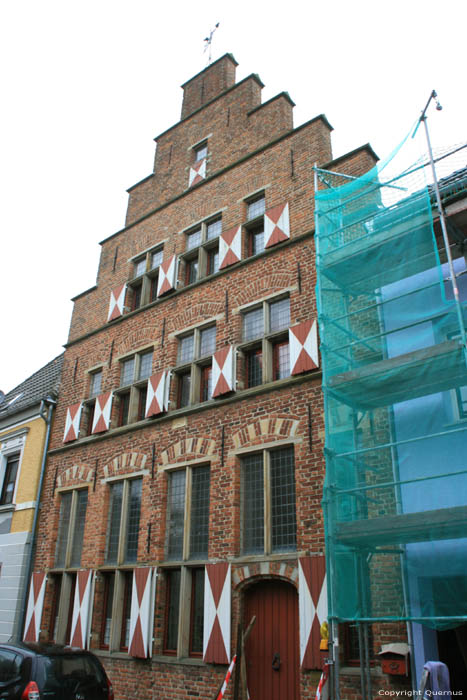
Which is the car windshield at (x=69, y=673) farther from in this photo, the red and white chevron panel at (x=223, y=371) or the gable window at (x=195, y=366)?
the gable window at (x=195, y=366)

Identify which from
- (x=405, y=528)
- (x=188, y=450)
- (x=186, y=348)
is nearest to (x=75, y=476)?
(x=188, y=450)

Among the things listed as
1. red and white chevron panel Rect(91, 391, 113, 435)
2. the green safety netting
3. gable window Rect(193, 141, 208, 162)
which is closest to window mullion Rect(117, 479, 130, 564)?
red and white chevron panel Rect(91, 391, 113, 435)

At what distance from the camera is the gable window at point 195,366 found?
11219 millimetres

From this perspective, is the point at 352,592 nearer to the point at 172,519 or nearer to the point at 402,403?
the point at 402,403

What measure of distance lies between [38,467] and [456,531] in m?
10.6

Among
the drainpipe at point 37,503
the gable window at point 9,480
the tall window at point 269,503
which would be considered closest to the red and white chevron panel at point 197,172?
the drainpipe at point 37,503

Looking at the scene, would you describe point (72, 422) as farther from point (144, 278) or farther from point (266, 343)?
point (266, 343)

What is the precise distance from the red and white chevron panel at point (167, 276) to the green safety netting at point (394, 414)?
432cm

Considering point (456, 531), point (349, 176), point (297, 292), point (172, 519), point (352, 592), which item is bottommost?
point (352, 592)

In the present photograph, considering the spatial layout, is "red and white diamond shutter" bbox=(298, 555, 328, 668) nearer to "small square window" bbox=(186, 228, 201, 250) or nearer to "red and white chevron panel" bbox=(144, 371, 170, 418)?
"red and white chevron panel" bbox=(144, 371, 170, 418)

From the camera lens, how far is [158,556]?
403 inches

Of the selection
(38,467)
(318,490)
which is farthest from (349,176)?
(38,467)

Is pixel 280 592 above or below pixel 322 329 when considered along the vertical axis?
below

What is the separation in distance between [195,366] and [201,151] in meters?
6.27
